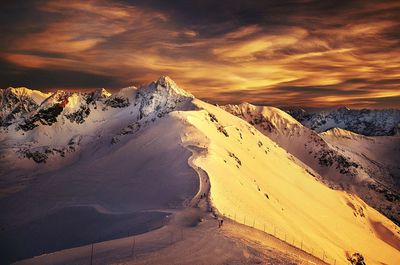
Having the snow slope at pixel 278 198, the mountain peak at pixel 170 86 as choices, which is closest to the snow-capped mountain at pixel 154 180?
the snow slope at pixel 278 198

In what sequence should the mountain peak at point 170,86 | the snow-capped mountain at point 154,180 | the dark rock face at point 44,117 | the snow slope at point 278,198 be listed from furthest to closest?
the dark rock face at point 44,117 → the mountain peak at point 170,86 → the snow slope at point 278,198 → the snow-capped mountain at point 154,180

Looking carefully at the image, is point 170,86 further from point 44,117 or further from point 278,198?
point 278,198

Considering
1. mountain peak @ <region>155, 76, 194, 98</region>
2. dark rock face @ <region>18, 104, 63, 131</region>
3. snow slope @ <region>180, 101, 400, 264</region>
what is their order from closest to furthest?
snow slope @ <region>180, 101, 400, 264</region> < mountain peak @ <region>155, 76, 194, 98</region> < dark rock face @ <region>18, 104, 63, 131</region>

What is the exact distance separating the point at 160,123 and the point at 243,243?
91.0 m

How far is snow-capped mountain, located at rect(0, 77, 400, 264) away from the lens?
60.0 m

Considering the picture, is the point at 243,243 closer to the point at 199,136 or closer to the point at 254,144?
the point at 199,136

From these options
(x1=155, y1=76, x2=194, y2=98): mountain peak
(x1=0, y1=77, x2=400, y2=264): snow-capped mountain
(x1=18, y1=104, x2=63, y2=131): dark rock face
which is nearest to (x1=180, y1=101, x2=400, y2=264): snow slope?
(x1=0, y1=77, x2=400, y2=264): snow-capped mountain

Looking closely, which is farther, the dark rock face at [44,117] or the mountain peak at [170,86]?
the dark rock face at [44,117]

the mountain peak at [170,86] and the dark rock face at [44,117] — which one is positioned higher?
the mountain peak at [170,86]

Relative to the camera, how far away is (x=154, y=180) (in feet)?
233

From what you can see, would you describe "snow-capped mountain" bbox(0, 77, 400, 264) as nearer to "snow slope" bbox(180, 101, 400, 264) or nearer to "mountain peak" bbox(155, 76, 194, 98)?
"snow slope" bbox(180, 101, 400, 264)

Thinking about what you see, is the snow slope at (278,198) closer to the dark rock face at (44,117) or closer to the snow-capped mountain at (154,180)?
the snow-capped mountain at (154,180)

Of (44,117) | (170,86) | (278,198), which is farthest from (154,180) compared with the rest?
(44,117)

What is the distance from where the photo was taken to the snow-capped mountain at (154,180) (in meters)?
60.0
